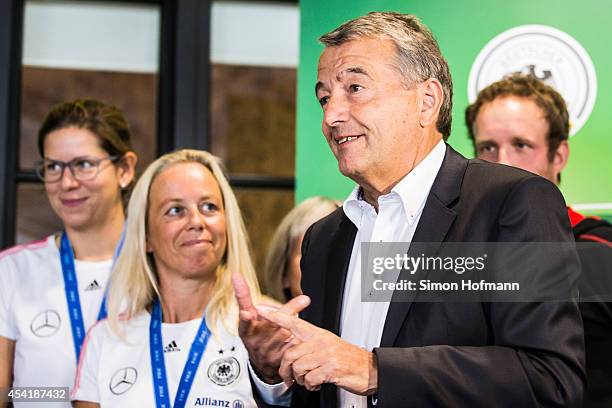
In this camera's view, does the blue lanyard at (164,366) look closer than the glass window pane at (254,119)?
Yes

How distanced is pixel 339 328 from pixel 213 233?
970 millimetres

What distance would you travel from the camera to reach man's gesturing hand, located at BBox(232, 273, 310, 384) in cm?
171

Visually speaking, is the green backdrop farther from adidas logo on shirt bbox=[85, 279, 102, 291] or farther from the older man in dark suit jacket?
the older man in dark suit jacket

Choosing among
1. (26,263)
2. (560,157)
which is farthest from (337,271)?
(26,263)

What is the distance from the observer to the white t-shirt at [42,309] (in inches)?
111

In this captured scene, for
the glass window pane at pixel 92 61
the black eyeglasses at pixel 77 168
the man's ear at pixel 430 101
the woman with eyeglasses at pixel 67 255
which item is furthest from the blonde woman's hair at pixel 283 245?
the man's ear at pixel 430 101

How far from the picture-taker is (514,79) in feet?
9.05

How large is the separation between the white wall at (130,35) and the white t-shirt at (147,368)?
2.00 meters

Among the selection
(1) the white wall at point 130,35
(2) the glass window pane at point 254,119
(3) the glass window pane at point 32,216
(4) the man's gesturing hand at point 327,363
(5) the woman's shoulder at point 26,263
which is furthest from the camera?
(2) the glass window pane at point 254,119

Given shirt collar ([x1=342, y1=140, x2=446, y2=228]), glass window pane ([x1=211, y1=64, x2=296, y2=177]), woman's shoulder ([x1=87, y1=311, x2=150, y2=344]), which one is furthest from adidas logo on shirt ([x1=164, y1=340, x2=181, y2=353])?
glass window pane ([x1=211, y1=64, x2=296, y2=177])

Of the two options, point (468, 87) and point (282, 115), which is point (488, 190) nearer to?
point (468, 87)

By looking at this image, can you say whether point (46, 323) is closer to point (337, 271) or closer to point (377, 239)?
point (337, 271)

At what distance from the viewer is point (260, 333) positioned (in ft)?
5.75

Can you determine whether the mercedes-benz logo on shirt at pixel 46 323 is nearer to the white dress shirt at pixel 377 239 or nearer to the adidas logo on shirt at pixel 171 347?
the adidas logo on shirt at pixel 171 347
